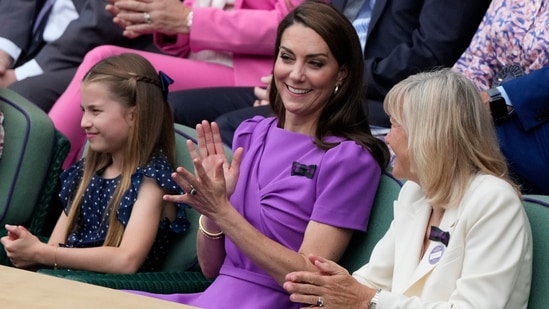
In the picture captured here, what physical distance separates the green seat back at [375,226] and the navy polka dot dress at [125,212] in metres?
0.67

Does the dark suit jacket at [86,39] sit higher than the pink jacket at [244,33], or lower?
lower

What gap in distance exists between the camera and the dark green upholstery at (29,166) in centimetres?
436

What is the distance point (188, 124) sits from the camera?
4883mm

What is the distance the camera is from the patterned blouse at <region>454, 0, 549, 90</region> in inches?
153

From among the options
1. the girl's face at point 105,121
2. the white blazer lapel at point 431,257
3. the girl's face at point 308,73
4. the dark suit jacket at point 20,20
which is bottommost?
the dark suit jacket at point 20,20

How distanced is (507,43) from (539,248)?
3.80 feet

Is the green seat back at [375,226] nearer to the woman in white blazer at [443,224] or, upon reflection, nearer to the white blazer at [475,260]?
the woman in white blazer at [443,224]

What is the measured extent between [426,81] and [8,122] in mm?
1861

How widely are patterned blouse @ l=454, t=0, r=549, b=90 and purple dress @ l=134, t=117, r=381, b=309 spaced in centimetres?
73

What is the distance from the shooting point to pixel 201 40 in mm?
5191

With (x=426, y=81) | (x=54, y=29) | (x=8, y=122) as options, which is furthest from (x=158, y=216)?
(x=54, y=29)

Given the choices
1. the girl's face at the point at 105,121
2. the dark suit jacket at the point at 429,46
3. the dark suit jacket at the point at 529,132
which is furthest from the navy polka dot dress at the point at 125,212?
the dark suit jacket at the point at 529,132

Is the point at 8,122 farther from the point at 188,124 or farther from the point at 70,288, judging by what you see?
the point at 70,288

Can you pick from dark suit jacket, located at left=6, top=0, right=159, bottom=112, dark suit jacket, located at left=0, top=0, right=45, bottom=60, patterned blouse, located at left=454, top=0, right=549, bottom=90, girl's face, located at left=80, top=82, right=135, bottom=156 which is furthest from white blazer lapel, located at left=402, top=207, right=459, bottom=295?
dark suit jacket, located at left=0, top=0, right=45, bottom=60
